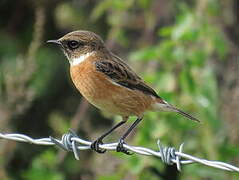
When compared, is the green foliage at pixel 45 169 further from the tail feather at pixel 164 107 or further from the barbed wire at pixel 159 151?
the barbed wire at pixel 159 151

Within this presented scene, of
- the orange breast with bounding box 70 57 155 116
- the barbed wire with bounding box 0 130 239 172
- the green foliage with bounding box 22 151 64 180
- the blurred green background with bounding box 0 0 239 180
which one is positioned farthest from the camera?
the green foliage with bounding box 22 151 64 180

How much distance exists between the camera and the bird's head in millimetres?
5625

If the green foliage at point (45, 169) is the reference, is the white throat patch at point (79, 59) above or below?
above

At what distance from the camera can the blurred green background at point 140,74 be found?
6102 millimetres

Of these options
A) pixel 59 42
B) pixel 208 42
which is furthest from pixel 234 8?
pixel 59 42

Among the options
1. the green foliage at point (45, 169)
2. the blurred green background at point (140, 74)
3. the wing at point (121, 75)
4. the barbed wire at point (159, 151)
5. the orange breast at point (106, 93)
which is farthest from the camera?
the green foliage at point (45, 169)

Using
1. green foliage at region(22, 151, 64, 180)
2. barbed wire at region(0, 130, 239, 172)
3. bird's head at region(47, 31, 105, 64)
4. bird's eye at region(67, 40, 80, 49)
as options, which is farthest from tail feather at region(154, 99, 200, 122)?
green foliage at region(22, 151, 64, 180)

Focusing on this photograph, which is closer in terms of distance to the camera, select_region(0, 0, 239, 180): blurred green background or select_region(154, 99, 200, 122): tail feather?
select_region(154, 99, 200, 122): tail feather

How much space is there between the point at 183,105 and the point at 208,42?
663 mm

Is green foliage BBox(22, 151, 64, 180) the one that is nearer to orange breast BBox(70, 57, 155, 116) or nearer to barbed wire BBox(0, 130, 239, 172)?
orange breast BBox(70, 57, 155, 116)

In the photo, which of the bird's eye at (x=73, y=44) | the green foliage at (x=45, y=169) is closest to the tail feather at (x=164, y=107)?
the bird's eye at (x=73, y=44)

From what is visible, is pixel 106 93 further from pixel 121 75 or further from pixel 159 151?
pixel 159 151

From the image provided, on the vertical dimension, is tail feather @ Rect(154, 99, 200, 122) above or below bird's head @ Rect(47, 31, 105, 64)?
below

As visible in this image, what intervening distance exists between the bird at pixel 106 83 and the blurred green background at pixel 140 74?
333mm
